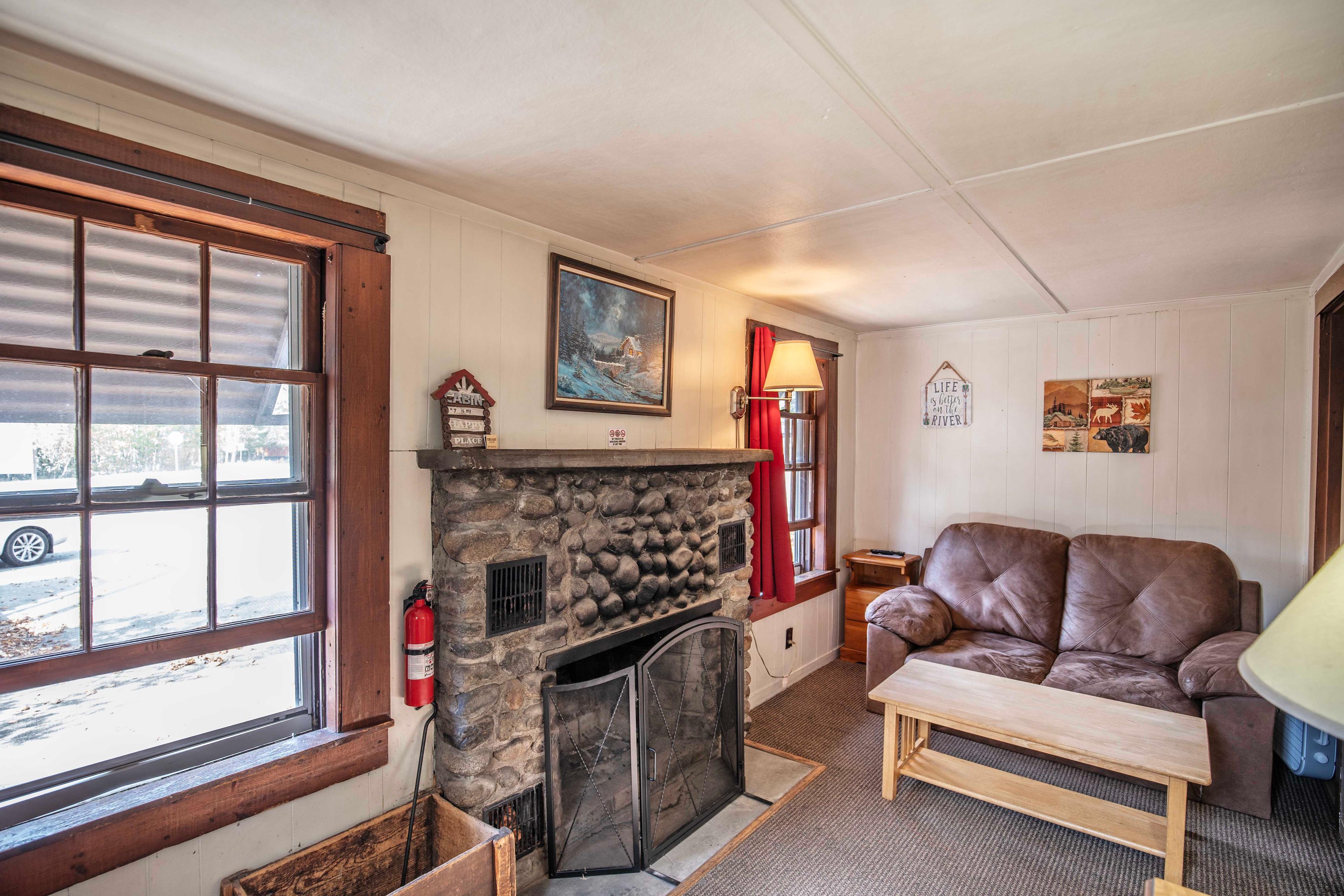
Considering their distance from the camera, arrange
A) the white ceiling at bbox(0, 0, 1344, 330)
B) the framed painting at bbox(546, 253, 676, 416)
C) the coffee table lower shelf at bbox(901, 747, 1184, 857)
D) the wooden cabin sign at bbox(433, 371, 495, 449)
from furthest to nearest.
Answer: the framed painting at bbox(546, 253, 676, 416)
the coffee table lower shelf at bbox(901, 747, 1184, 857)
the wooden cabin sign at bbox(433, 371, 495, 449)
the white ceiling at bbox(0, 0, 1344, 330)

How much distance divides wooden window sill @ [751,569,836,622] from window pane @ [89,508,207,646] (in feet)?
8.03

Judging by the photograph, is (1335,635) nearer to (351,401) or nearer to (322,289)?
(351,401)

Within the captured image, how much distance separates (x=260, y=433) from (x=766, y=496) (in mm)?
2455

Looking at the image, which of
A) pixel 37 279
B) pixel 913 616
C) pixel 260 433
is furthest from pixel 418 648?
pixel 913 616

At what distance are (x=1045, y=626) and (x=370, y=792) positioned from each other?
3.40 m

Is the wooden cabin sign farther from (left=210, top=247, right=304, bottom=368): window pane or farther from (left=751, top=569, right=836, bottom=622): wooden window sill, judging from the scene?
(left=751, top=569, right=836, bottom=622): wooden window sill

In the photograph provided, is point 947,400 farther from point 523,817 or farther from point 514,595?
point 523,817

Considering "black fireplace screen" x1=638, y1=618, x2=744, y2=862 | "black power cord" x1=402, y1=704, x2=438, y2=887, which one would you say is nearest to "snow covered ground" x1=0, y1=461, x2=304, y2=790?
"black power cord" x1=402, y1=704, x2=438, y2=887

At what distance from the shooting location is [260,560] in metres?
1.79

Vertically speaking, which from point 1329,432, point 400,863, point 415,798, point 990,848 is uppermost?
point 1329,432

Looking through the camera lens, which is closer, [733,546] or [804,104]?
[804,104]

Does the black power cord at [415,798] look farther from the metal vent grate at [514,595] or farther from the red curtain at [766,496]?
the red curtain at [766,496]

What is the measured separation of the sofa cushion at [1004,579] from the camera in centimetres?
367

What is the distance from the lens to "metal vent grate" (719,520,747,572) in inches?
121
